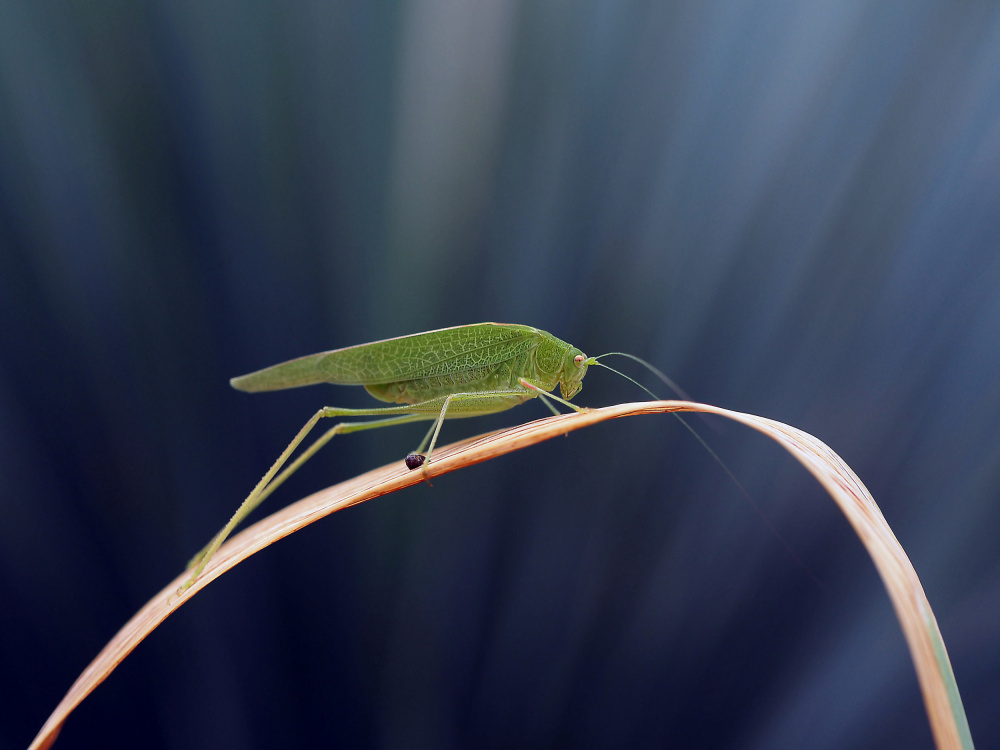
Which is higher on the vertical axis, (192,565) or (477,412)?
(477,412)

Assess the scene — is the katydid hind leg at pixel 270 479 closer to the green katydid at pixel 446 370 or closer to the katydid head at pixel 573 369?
the green katydid at pixel 446 370

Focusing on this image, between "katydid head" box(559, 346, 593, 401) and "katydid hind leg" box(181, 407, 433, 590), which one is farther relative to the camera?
"katydid head" box(559, 346, 593, 401)

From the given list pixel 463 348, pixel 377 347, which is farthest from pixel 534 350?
pixel 377 347

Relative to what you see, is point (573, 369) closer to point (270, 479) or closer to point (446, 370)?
point (446, 370)

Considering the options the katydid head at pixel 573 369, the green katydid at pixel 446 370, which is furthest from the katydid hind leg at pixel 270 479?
the katydid head at pixel 573 369

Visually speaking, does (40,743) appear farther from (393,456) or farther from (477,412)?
(393,456)

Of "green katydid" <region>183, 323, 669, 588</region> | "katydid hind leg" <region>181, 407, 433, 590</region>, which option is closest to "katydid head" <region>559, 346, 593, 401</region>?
"green katydid" <region>183, 323, 669, 588</region>

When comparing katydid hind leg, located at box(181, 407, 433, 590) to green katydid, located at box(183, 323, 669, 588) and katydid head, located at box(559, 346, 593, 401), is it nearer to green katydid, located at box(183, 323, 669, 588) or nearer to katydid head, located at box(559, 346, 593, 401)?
green katydid, located at box(183, 323, 669, 588)
